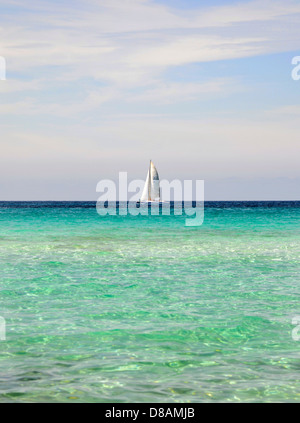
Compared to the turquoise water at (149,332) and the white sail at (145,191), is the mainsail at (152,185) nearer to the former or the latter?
the white sail at (145,191)

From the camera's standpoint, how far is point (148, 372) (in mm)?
7141

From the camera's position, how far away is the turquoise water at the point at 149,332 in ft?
21.6

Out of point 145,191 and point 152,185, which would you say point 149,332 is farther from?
point 145,191

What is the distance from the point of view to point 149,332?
9180mm

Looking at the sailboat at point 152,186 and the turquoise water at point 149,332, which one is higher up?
the sailboat at point 152,186

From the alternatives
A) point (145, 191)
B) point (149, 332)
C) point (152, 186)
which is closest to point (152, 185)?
point (152, 186)

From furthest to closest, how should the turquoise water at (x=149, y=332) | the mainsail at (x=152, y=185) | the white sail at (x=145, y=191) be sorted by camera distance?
the white sail at (x=145, y=191) < the mainsail at (x=152, y=185) < the turquoise water at (x=149, y=332)

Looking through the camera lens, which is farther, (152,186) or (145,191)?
(145,191)

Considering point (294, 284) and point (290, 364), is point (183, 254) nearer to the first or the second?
point (294, 284)

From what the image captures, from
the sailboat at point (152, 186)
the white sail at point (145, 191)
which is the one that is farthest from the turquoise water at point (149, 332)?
the white sail at point (145, 191)

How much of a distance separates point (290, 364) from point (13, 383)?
12.1 ft

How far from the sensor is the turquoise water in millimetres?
6586

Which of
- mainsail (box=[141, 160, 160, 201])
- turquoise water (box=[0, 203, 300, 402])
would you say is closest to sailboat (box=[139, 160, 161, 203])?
mainsail (box=[141, 160, 160, 201])
